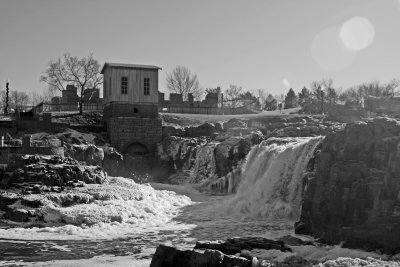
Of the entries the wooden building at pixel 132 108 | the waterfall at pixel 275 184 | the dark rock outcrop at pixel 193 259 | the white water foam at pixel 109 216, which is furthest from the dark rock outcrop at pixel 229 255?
the wooden building at pixel 132 108

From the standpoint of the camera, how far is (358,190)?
684 inches

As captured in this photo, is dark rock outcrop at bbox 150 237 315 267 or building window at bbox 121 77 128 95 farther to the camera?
building window at bbox 121 77 128 95

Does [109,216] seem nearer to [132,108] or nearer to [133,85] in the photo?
[132,108]

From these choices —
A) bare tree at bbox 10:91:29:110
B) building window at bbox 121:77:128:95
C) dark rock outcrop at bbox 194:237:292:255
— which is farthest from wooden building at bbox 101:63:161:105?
bare tree at bbox 10:91:29:110

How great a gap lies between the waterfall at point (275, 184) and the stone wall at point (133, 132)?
14650 mm

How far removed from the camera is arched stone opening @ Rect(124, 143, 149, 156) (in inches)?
1645

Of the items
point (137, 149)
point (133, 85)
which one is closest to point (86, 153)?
point (137, 149)

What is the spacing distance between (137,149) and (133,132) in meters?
1.51

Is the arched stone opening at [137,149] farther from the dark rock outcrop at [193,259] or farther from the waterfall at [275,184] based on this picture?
the dark rock outcrop at [193,259]

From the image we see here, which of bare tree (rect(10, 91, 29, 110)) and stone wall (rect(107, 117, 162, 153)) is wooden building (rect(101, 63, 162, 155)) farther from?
bare tree (rect(10, 91, 29, 110))

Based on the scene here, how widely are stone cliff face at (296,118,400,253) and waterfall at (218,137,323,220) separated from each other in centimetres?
383

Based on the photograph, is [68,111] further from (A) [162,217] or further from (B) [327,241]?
(B) [327,241]

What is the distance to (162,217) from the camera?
962 inches

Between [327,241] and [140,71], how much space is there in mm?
29675
